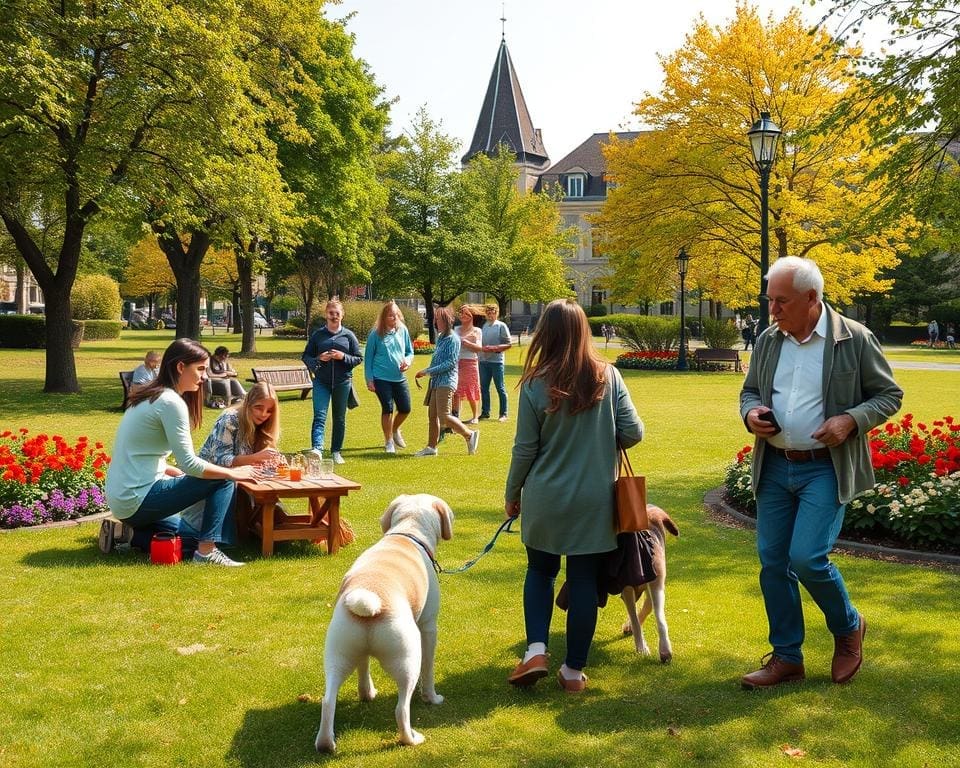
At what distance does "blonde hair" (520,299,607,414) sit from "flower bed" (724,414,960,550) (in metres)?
3.15

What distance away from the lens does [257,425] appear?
727cm

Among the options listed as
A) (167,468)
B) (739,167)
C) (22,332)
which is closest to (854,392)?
(167,468)

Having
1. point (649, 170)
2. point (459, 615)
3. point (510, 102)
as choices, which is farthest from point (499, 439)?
point (510, 102)

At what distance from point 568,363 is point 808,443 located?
3.85 ft

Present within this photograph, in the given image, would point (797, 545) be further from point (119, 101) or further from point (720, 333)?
point (720, 333)

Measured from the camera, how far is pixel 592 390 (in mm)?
4375

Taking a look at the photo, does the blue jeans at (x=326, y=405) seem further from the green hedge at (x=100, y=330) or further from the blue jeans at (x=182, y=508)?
the green hedge at (x=100, y=330)

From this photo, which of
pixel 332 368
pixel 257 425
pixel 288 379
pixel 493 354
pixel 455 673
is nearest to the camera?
pixel 455 673

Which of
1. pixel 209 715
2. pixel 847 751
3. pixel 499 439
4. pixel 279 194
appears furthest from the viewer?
pixel 279 194

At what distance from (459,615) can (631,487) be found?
1.86m

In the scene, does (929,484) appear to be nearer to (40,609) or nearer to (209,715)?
(209,715)

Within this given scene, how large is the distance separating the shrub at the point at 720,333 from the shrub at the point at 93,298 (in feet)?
104

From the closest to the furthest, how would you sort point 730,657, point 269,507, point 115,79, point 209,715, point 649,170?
point 209,715, point 730,657, point 269,507, point 115,79, point 649,170

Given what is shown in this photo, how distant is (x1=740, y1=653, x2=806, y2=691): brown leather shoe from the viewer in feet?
14.8
